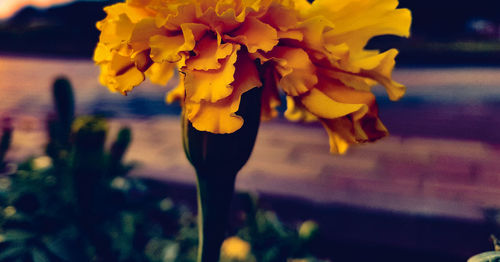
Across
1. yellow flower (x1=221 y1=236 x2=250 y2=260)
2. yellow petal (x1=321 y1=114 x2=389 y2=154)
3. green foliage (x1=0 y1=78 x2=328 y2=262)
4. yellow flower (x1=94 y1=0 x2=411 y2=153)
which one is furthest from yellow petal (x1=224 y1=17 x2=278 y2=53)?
yellow flower (x1=221 y1=236 x2=250 y2=260)

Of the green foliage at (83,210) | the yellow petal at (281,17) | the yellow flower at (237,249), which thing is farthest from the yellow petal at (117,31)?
the yellow flower at (237,249)

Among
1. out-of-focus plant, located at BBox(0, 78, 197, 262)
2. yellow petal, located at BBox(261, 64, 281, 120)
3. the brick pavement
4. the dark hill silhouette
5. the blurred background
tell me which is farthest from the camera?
the dark hill silhouette

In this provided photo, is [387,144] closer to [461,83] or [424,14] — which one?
[461,83]

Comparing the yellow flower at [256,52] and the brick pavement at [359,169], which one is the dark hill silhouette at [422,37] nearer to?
the brick pavement at [359,169]

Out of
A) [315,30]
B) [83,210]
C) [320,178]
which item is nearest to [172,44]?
[315,30]

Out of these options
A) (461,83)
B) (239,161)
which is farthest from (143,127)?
(461,83)

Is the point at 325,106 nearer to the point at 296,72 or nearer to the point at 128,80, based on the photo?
the point at 296,72

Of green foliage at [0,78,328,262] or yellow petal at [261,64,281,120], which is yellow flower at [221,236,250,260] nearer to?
green foliage at [0,78,328,262]

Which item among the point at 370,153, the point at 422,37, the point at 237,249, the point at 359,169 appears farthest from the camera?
the point at 422,37
